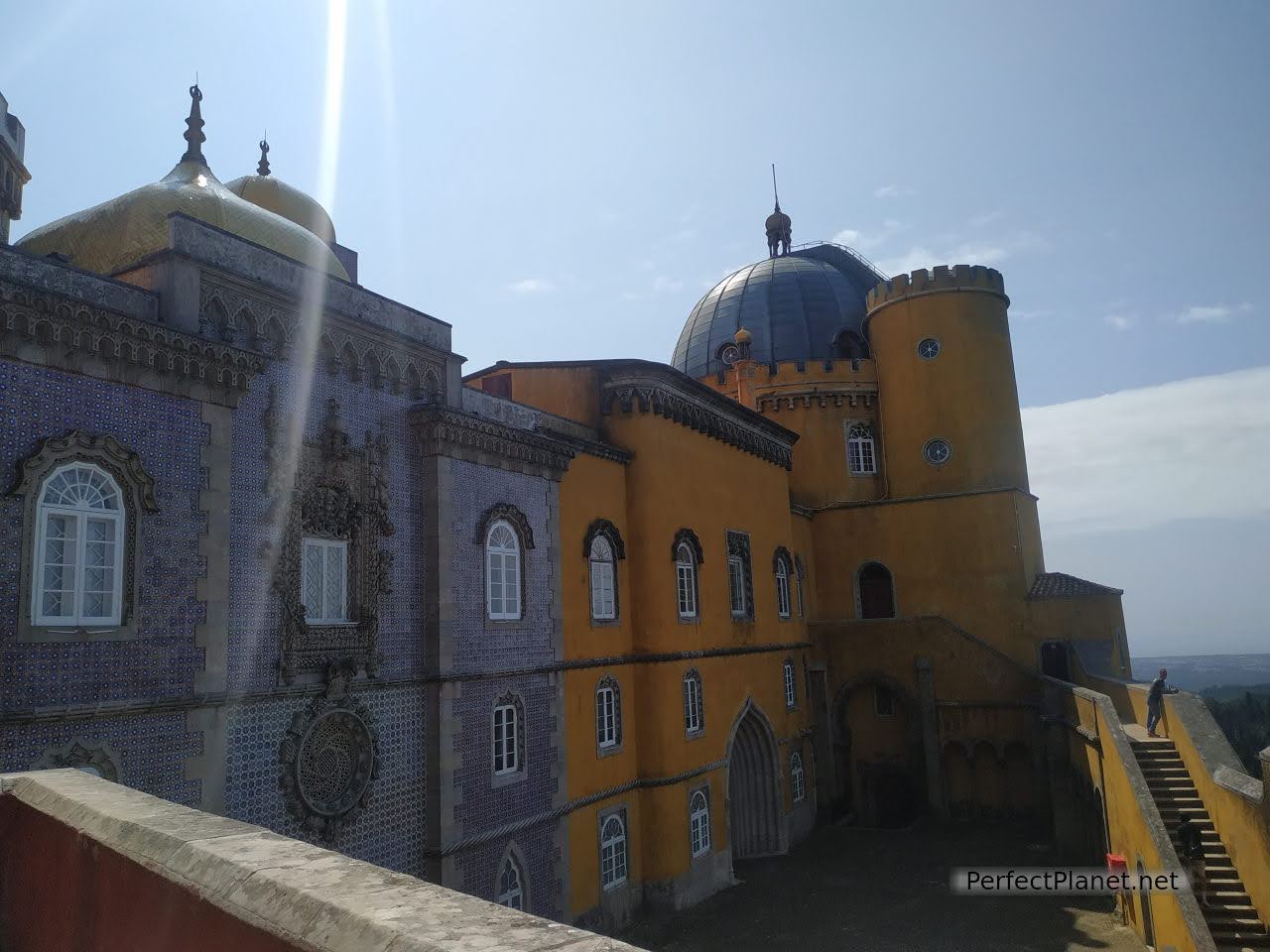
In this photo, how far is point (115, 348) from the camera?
31.1 ft

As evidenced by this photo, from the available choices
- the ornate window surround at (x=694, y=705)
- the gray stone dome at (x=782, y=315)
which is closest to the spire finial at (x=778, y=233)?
the gray stone dome at (x=782, y=315)

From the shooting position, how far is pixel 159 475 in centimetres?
978

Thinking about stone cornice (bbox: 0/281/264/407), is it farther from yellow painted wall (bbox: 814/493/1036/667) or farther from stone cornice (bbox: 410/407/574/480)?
yellow painted wall (bbox: 814/493/1036/667)

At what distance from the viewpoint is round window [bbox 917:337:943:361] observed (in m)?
29.1

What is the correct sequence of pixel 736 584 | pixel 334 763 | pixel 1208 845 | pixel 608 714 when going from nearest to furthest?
pixel 334 763 < pixel 1208 845 < pixel 608 714 < pixel 736 584

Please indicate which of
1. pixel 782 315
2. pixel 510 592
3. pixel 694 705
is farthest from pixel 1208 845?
pixel 782 315

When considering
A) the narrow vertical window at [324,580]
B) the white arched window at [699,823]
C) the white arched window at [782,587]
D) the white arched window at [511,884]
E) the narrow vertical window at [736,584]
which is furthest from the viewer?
the white arched window at [782,587]

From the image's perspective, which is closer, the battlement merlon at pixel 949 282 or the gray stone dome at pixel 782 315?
the battlement merlon at pixel 949 282

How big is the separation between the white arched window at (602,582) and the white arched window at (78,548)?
373 inches

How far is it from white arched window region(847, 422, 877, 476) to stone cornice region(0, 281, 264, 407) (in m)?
22.9

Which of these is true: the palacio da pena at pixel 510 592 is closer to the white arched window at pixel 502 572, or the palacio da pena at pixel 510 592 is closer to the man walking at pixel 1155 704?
the white arched window at pixel 502 572

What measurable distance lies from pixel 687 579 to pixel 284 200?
11.7m

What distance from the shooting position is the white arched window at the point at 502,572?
579 inches

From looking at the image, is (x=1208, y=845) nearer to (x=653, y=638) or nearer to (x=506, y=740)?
(x=653, y=638)
